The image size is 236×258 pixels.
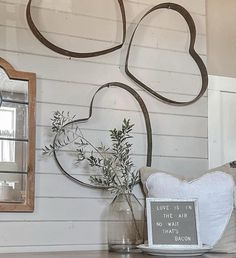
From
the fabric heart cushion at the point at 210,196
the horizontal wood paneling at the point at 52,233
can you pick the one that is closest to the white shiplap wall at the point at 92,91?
the horizontal wood paneling at the point at 52,233

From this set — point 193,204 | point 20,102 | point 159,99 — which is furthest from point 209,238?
point 20,102

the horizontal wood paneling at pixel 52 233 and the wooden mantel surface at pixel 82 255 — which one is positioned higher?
the horizontal wood paneling at pixel 52 233

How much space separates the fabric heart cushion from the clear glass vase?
0.15 m

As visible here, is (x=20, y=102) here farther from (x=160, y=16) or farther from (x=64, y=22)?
(x=160, y=16)

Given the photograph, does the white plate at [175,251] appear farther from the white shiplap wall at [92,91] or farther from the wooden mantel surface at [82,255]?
the white shiplap wall at [92,91]

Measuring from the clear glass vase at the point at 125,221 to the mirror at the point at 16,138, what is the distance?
35cm

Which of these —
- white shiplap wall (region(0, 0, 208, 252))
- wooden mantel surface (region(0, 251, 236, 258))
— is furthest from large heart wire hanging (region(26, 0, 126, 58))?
wooden mantel surface (region(0, 251, 236, 258))

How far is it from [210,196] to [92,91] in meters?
0.70

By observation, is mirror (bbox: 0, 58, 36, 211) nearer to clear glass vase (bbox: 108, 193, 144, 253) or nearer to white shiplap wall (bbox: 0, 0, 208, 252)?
white shiplap wall (bbox: 0, 0, 208, 252)

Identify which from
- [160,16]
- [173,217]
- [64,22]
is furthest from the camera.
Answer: [160,16]

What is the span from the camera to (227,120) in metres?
2.51

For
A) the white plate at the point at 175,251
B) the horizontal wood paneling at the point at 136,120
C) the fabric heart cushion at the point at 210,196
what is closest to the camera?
the white plate at the point at 175,251

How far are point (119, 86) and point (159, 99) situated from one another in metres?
0.21

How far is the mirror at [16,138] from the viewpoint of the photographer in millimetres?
1967
